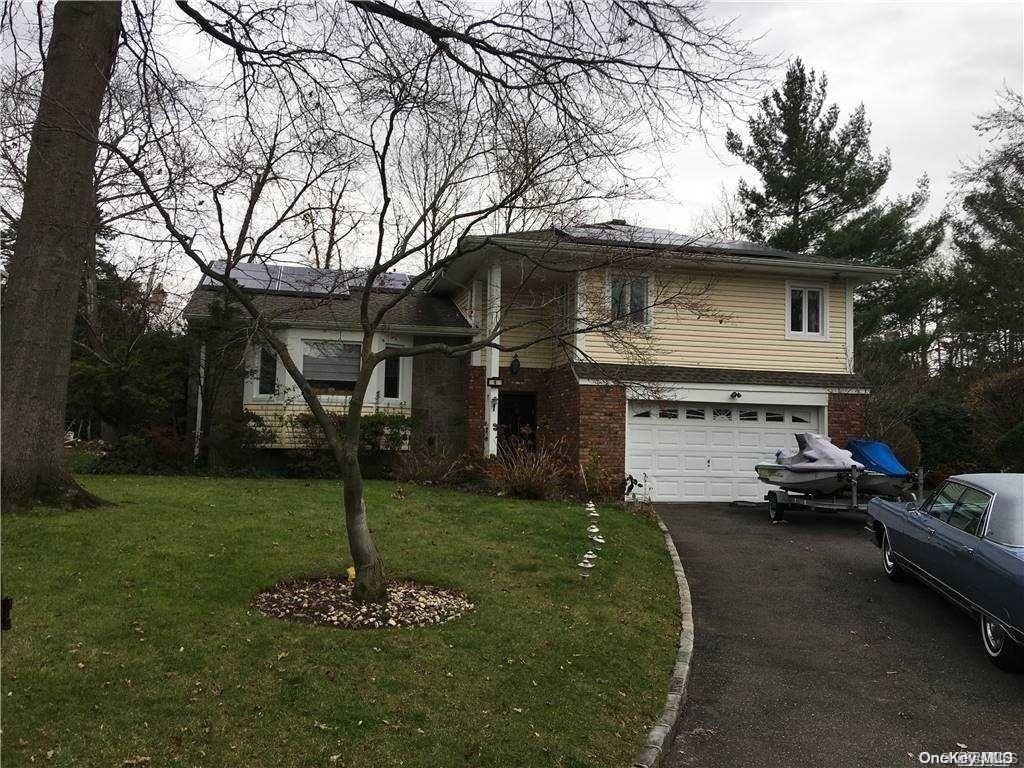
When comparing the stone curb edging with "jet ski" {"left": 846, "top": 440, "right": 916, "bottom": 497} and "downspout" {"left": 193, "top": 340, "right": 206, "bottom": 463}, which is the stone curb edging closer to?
"jet ski" {"left": 846, "top": 440, "right": 916, "bottom": 497}

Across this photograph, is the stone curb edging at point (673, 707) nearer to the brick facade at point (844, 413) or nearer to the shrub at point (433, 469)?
the shrub at point (433, 469)

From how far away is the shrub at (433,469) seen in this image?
581 inches

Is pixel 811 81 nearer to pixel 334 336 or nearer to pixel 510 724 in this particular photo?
pixel 334 336

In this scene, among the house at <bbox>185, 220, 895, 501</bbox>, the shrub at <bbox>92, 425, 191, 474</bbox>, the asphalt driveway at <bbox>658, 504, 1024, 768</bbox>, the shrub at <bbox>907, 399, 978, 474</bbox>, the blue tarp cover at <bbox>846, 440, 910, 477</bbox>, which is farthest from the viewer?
the shrub at <bbox>907, 399, 978, 474</bbox>

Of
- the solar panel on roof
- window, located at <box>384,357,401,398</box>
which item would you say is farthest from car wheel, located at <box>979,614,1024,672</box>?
window, located at <box>384,357,401,398</box>

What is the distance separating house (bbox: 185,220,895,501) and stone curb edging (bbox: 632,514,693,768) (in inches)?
281

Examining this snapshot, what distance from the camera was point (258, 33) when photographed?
7.88 m

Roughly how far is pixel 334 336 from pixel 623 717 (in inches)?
535

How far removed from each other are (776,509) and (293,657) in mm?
10532

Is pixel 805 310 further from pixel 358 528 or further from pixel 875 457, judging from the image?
pixel 358 528

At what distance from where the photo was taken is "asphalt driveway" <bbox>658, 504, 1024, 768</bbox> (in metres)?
5.04

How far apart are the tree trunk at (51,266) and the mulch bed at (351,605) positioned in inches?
162

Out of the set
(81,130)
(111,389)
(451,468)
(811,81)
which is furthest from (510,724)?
(811,81)

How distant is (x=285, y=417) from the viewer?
16.4 metres
